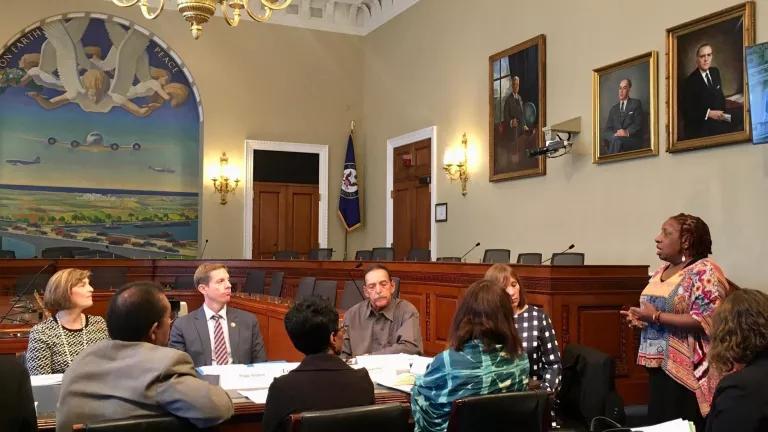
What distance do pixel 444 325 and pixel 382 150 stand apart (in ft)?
19.5

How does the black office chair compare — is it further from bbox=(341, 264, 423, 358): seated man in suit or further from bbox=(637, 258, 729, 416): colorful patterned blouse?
bbox=(637, 258, 729, 416): colorful patterned blouse

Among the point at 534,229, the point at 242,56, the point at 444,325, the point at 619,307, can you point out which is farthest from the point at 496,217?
the point at 242,56

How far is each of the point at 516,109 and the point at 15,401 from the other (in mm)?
7540

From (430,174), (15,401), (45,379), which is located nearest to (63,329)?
(45,379)

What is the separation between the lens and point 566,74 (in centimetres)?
827

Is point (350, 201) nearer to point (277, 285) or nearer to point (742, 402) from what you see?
point (277, 285)

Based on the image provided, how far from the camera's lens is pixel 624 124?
7352 millimetres

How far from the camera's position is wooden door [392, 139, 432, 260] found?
11023 millimetres

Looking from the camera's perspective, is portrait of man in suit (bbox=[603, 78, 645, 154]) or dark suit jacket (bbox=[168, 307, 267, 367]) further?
portrait of man in suit (bbox=[603, 78, 645, 154])

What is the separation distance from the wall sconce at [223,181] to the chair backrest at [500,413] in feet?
33.0

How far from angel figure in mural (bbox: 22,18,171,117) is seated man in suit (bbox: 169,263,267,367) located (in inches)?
337

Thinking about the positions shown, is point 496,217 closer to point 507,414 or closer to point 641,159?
point 641,159

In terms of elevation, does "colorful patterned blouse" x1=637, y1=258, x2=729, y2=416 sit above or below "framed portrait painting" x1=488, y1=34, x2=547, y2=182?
below

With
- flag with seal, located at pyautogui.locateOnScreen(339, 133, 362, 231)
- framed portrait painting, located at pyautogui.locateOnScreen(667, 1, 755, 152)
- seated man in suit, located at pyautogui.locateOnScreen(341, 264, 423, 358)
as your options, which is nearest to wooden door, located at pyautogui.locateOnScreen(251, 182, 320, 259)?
flag with seal, located at pyautogui.locateOnScreen(339, 133, 362, 231)
